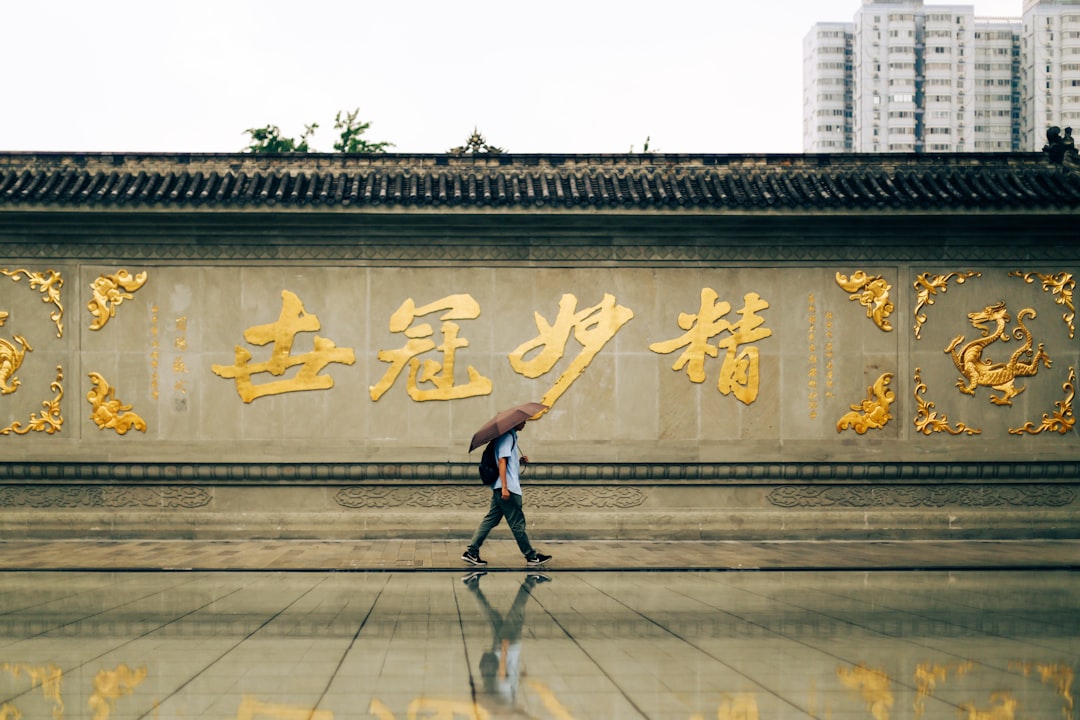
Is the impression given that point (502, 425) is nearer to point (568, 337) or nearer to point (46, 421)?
point (568, 337)

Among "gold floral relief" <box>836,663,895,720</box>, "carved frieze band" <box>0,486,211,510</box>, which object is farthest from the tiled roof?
"gold floral relief" <box>836,663,895,720</box>

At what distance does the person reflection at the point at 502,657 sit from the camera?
573 centimetres

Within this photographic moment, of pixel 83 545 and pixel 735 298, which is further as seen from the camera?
pixel 735 298

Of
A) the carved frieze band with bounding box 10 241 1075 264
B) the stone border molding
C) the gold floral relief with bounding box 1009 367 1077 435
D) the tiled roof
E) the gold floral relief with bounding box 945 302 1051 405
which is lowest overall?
the stone border molding

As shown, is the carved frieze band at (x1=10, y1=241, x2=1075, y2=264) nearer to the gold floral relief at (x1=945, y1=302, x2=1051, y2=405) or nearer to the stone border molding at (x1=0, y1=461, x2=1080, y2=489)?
the gold floral relief at (x1=945, y1=302, x2=1051, y2=405)

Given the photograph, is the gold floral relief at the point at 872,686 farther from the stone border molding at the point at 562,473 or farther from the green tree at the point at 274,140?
the green tree at the point at 274,140

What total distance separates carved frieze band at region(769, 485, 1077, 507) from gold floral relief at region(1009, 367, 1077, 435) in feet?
2.36

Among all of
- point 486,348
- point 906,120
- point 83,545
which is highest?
point 906,120

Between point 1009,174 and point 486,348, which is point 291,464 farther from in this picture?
point 1009,174

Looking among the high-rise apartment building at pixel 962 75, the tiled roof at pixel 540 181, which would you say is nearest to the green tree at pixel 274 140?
the tiled roof at pixel 540 181

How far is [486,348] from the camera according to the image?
15039mm

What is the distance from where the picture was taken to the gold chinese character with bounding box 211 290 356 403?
587 inches

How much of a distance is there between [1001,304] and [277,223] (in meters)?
9.34

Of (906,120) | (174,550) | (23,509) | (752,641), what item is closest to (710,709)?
(752,641)
